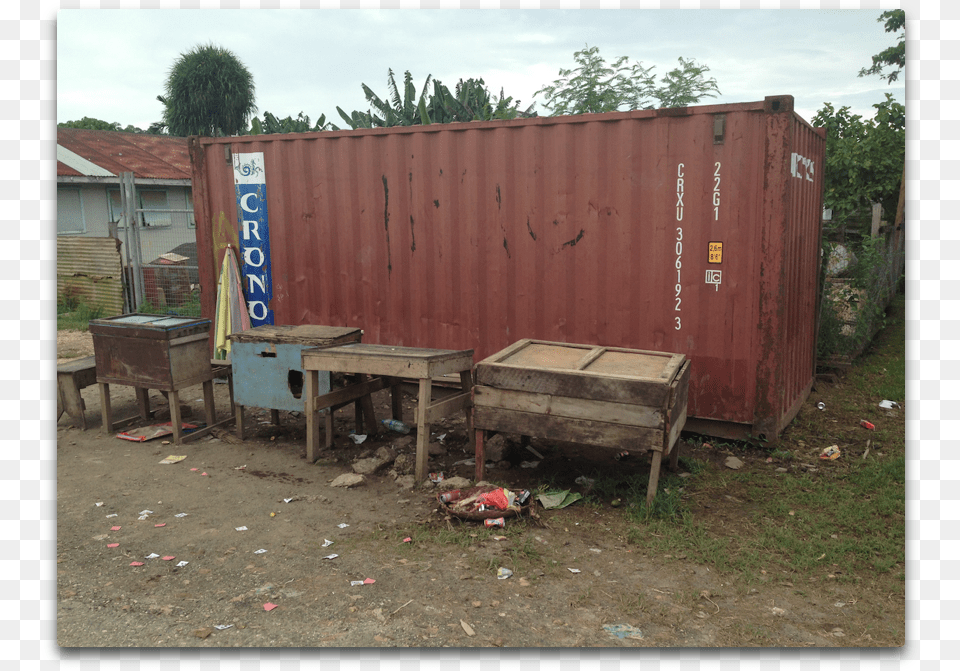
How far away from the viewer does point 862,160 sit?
9.87m

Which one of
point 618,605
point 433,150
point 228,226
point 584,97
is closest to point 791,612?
point 618,605

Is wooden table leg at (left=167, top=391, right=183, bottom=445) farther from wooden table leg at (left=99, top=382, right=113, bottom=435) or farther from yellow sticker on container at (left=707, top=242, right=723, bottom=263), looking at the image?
yellow sticker on container at (left=707, top=242, right=723, bottom=263)

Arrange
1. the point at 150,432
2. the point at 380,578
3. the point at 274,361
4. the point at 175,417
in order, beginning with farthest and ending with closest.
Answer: the point at 150,432, the point at 175,417, the point at 274,361, the point at 380,578

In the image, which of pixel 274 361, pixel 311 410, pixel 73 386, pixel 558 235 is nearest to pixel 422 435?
pixel 311 410

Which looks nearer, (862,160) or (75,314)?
(862,160)

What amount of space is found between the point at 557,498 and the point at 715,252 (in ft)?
7.50

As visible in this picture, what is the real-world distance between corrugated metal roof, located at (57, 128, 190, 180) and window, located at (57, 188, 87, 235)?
727mm

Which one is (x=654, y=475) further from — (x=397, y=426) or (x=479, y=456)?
(x=397, y=426)

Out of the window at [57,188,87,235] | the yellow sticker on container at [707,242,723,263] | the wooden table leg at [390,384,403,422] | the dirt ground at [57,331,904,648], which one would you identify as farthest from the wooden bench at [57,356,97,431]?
the window at [57,188,87,235]

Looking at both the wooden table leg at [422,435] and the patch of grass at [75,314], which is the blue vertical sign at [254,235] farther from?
the patch of grass at [75,314]

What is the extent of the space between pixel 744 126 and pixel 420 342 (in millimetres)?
3388

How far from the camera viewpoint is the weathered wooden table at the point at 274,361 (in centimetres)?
562

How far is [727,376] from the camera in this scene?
18.1 feet

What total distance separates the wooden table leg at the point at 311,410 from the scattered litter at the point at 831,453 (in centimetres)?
390
